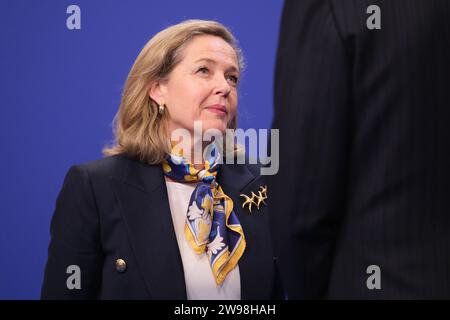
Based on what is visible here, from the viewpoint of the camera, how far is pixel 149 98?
174 cm

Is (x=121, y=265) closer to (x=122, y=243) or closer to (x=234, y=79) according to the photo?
(x=122, y=243)

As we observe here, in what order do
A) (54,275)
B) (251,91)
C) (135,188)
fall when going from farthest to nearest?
(251,91) < (135,188) < (54,275)

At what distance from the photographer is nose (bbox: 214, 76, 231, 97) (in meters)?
1.62

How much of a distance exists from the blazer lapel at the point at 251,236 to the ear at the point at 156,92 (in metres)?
0.28

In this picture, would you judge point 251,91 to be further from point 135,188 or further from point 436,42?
point 436,42

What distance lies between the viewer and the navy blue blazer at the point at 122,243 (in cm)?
145

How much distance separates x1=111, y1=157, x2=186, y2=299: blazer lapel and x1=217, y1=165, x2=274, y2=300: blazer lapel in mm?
185

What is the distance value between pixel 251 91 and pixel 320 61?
1.68m

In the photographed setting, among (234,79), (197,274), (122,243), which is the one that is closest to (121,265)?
(122,243)

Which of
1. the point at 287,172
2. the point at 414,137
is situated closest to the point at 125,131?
the point at 287,172

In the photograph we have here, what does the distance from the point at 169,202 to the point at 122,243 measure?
188 millimetres

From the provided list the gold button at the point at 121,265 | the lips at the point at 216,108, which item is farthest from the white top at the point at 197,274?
the lips at the point at 216,108

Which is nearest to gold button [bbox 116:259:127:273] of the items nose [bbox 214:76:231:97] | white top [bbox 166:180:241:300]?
white top [bbox 166:180:241:300]

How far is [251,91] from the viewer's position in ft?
8.00
